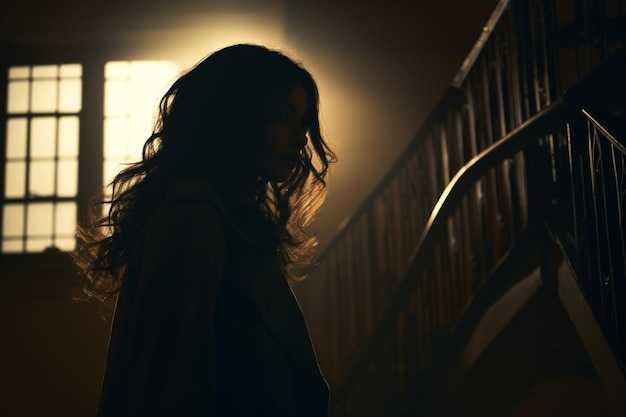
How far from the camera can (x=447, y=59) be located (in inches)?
300

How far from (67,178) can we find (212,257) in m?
6.13

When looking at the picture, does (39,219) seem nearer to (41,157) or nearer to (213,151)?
(41,157)

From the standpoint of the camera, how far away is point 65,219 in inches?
274

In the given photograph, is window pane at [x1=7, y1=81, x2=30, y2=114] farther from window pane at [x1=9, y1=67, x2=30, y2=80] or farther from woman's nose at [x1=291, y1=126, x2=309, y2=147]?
woman's nose at [x1=291, y1=126, x2=309, y2=147]

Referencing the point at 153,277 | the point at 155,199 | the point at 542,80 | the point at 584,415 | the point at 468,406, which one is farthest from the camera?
the point at 584,415

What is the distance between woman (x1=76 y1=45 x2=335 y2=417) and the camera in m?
1.23

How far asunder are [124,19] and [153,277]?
6371 mm

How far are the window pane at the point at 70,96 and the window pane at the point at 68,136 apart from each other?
0.09 metres

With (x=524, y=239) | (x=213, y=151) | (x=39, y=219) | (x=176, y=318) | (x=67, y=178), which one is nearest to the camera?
(x=176, y=318)

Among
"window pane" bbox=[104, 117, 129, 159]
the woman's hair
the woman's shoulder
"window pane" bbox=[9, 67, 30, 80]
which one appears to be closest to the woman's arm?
the woman's shoulder

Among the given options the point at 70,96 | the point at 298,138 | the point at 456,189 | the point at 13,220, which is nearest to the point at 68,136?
the point at 70,96

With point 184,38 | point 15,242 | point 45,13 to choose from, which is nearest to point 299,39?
point 184,38

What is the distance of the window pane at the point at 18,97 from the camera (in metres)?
7.24

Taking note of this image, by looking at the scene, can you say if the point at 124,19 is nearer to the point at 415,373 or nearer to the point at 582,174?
the point at 415,373
